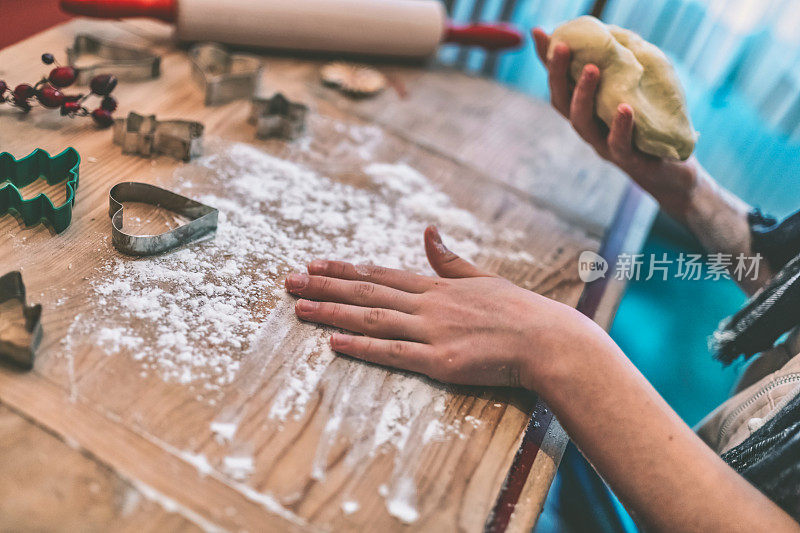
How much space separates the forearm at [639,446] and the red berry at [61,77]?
96 centimetres

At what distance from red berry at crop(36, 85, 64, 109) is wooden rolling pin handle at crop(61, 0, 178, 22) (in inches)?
12.9

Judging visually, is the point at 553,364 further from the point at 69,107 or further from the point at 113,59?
the point at 113,59

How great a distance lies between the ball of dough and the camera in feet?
3.42

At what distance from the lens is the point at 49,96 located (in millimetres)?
1034

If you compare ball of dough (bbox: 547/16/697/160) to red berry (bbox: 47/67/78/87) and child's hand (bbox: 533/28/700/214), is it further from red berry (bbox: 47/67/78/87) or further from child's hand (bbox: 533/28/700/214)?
red berry (bbox: 47/67/78/87)

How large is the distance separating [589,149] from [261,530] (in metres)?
1.31

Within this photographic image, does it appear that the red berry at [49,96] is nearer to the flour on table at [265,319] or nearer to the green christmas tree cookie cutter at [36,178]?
the green christmas tree cookie cutter at [36,178]

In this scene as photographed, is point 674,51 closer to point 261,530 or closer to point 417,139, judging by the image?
point 417,139

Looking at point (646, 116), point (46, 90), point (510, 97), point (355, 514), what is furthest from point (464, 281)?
point (510, 97)

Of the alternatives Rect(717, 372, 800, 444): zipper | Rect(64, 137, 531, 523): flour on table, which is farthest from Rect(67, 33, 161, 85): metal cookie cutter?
Rect(717, 372, 800, 444): zipper

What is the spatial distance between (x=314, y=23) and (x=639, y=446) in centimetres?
124

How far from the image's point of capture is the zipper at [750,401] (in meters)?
0.89

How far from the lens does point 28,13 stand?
1.56 metres

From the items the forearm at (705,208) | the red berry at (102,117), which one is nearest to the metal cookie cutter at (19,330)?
the red berry at (102,117)
